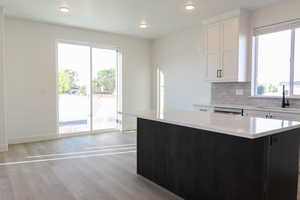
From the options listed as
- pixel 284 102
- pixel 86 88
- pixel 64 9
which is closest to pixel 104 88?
pixel 86 88

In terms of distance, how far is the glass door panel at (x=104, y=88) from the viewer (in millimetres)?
5922

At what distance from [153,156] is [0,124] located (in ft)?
10.9

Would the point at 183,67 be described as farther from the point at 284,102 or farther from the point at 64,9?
the point at 64,9

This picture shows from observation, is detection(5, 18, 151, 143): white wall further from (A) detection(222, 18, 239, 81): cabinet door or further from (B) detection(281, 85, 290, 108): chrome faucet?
(B) detection(281, 85, 290, 108): chrome faucet

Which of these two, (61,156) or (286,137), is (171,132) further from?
(61,156)

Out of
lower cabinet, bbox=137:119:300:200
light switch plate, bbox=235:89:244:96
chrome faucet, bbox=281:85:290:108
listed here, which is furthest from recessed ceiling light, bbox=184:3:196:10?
lower cabinet, bbox=137:119:300:200

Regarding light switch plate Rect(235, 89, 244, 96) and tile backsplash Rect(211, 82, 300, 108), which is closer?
tile backsplash Rect(211, 82, 300, 108)

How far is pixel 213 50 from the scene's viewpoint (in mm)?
4574

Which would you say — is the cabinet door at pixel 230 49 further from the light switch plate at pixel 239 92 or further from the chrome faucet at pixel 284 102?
the chrome faucet at pixel 284 102

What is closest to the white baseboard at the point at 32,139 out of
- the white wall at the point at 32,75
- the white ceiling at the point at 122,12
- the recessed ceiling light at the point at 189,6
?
the white wall at the point at 32,75

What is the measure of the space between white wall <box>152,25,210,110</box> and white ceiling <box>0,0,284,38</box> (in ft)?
1.33

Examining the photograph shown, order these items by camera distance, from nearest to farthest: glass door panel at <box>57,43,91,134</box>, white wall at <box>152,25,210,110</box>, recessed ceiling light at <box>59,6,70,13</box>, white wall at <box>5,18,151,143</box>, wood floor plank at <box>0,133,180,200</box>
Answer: wood floor plank at <box>0,133,180,200</box>
recessed ceiling light at <box>59,6,70,13</box>
white wall at <box>5,18,151,143</box>
white wall at <box>152,25,210,110</box>
glass door panel at <box>57,43,91,134</box>

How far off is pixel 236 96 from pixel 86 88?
12.3ft

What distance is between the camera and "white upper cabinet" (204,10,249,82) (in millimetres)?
4152
